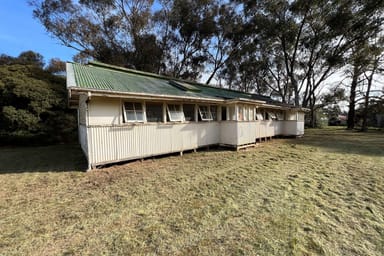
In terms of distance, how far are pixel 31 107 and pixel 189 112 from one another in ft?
30.5

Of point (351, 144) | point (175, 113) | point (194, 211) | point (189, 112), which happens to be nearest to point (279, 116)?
point (351, 144)

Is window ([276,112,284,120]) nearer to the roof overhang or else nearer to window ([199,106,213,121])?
window ([199,106,213,121])

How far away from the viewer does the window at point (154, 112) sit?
7.12 m

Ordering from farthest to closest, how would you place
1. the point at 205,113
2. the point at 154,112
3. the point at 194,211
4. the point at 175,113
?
1. the point at 205,113
2. the point at 175,113
3. the point at 154,112
4. the point at 194,211

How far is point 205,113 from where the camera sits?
917 centimetres

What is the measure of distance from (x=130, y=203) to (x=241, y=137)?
268 inches

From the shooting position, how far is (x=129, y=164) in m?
6.66

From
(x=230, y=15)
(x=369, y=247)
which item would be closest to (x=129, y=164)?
(x=369, y=247)

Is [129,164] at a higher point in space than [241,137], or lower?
lower

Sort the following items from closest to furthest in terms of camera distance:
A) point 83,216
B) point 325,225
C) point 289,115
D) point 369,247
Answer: point 369,247, point 325,225, point 83,216, point 289,115

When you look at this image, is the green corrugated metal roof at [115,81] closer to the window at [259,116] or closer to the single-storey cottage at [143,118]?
the single-storey cottage at [143,118]

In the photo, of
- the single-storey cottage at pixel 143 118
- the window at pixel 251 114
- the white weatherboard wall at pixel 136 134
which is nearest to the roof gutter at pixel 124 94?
the single-storey cottage at pixel 143 118

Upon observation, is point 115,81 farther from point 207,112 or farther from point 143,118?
point 207,112

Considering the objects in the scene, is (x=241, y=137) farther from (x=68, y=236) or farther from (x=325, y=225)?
(x=68, y=236)
